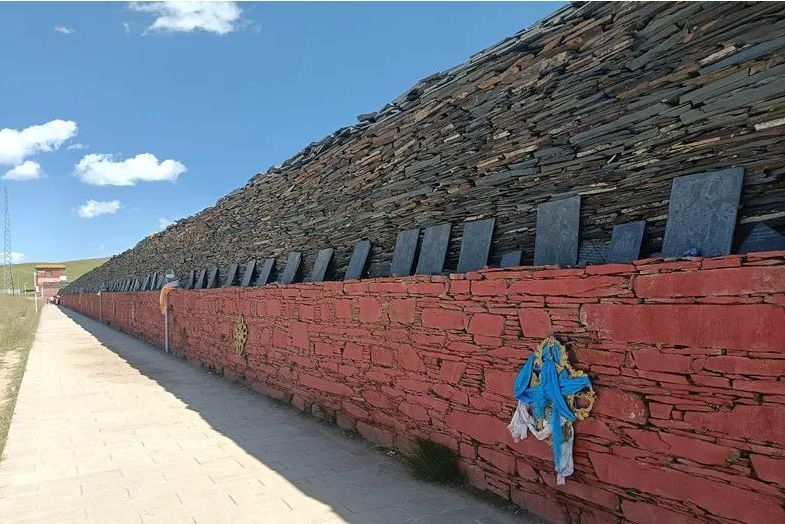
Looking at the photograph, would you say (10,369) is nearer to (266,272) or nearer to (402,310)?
(266,272)

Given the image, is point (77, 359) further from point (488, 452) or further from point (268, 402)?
point (488, 452)

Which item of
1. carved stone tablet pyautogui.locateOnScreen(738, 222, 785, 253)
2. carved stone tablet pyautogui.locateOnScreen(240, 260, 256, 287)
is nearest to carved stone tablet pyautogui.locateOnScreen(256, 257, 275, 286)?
carved stone tablet pyautogui.locateOnScreen(240, 260, 256, 287)

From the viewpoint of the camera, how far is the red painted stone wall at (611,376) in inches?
104

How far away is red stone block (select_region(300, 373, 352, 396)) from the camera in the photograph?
21.0 ft

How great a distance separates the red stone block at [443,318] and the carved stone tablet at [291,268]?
175 inches

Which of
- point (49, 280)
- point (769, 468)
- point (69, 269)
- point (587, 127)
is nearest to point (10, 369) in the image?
point (587, 127)

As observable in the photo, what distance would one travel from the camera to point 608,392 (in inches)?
130

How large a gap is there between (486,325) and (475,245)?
41.0 inches

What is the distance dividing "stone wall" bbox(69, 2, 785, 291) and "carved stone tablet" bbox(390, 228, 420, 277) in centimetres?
19

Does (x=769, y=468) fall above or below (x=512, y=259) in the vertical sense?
below

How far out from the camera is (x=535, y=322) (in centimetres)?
381

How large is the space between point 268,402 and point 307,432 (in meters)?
1.98

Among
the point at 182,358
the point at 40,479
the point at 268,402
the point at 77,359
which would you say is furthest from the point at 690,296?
the point at 77,359

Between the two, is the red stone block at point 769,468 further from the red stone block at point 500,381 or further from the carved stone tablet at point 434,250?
the carved stone tablet at point 434,250
